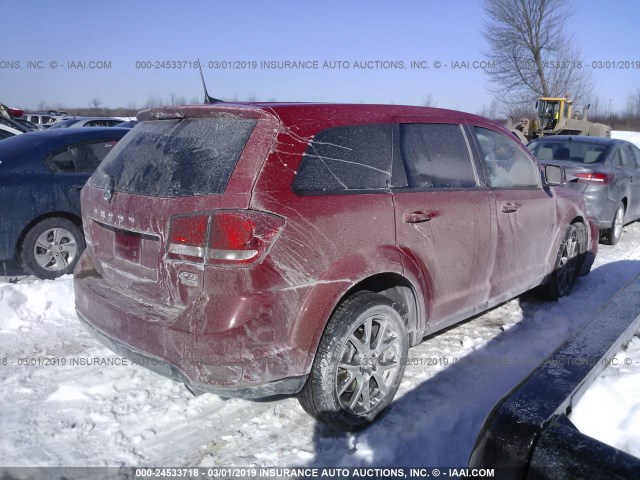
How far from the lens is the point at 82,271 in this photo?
3.29 m

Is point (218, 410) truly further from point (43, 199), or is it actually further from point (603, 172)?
point (603, 172)

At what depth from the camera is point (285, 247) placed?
2.49 m

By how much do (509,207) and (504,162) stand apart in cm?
46

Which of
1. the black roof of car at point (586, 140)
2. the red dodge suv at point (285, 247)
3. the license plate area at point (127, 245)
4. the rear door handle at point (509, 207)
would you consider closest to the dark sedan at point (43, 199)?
the red dodge suv at point (285, 247)

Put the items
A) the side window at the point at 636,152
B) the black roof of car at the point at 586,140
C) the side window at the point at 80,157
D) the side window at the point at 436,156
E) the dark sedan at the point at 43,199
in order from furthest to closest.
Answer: the side window at the point at 636,152 → the black roof of car at the point at 586,140 → the side window at the point at 80,157 → the dark sedan at the point at 43,199 → the side window at the point at 436,156

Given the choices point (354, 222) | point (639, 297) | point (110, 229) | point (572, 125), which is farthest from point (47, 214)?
point (572, 125)

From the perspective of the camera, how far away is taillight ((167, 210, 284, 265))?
240cm

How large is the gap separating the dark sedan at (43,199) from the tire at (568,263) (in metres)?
4.86

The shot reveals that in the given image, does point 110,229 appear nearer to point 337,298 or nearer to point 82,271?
point 82,271

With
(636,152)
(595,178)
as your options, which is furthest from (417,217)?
(636,152)

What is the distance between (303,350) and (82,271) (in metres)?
1.61

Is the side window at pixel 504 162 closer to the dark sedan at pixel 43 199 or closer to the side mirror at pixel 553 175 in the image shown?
the side mirror at pixel 553 175

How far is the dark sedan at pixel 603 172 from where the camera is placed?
7.56 metres

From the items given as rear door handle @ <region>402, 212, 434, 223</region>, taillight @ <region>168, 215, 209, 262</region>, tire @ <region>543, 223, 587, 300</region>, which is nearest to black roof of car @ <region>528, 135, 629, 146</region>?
tire @ <region>543, 223, 587, 300</region>
